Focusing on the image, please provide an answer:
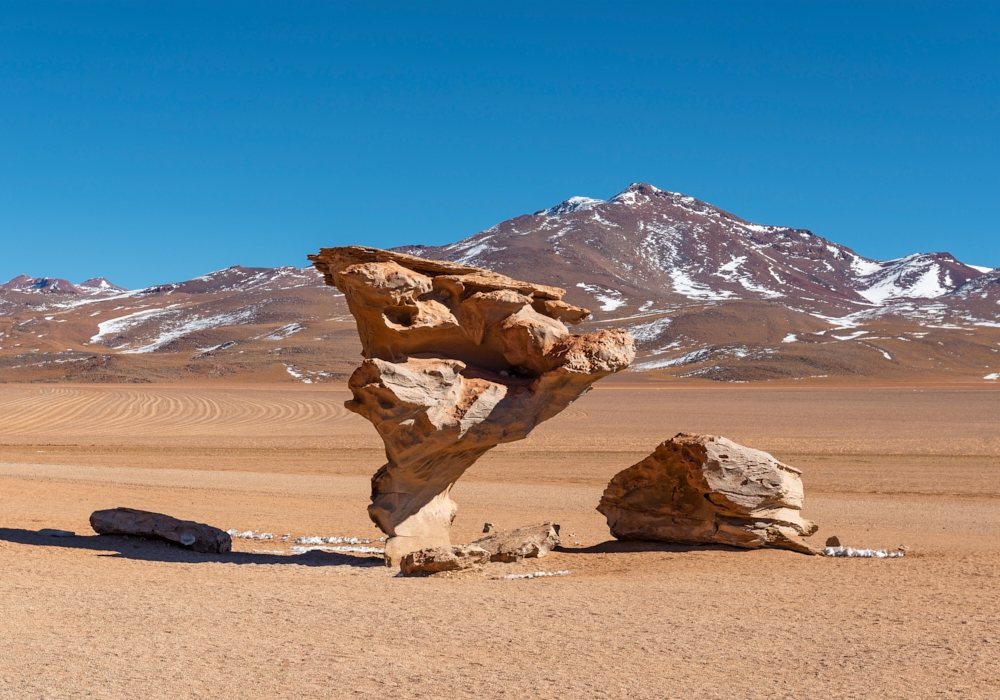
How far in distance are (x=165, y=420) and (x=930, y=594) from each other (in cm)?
4436

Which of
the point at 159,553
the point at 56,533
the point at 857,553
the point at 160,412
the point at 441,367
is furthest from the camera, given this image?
the point at 160,412

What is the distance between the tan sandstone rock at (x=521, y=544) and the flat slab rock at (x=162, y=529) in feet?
14.0

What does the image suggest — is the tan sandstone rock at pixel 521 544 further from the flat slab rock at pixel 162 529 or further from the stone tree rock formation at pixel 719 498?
the flat slab rock at pixel 162 529

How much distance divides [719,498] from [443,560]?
428cm

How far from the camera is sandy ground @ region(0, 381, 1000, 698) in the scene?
708 centimetres

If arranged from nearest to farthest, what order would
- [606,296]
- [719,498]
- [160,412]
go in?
1. [719,498]
2. [160,412]
3. [606,296]

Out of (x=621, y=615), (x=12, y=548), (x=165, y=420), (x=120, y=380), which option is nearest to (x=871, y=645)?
(x=621, y=615)

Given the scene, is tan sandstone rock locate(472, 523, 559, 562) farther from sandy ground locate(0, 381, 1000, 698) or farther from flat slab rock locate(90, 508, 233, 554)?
flat slab rock locate(90, 508, 233, 554)

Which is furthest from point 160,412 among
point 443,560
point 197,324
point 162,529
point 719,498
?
point 197,324

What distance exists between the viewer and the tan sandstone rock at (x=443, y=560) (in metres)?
11.7

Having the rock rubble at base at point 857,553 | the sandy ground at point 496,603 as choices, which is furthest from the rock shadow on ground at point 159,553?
the rock rubble at base at point 857,553

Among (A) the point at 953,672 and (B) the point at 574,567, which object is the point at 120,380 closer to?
(B) the point at 574,567

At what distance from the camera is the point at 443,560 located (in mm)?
11633

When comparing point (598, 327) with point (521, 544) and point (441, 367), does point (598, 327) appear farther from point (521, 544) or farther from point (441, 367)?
point (441, 367)
